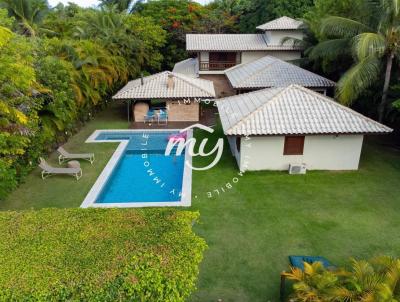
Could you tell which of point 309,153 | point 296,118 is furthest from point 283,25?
point 309,153

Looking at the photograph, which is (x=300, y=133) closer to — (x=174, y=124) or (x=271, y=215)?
(x=271, y=215)

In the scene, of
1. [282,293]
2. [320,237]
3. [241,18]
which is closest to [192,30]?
[241,18]

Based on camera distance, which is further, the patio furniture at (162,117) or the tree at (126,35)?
the tree at (126,35)

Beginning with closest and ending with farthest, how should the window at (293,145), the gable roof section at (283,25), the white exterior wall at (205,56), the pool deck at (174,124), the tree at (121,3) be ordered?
the window at (293,145) < the pool deck at (174,124) < the gable roof section at (283,25) < the white exterior wall at (205,56) < the tree at (121,3)

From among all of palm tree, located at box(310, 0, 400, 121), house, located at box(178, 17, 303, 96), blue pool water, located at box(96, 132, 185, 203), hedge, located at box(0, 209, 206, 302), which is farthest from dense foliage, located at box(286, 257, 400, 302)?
house, located at box(178, 17, 303, 96)

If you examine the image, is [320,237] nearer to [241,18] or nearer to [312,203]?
[312,203]

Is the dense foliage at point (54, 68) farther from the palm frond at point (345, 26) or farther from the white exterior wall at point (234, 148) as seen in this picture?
the palm frond at point (345, 26)

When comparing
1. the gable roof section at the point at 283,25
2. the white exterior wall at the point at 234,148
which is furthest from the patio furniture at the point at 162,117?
the gable roof section at the point at 283,25
